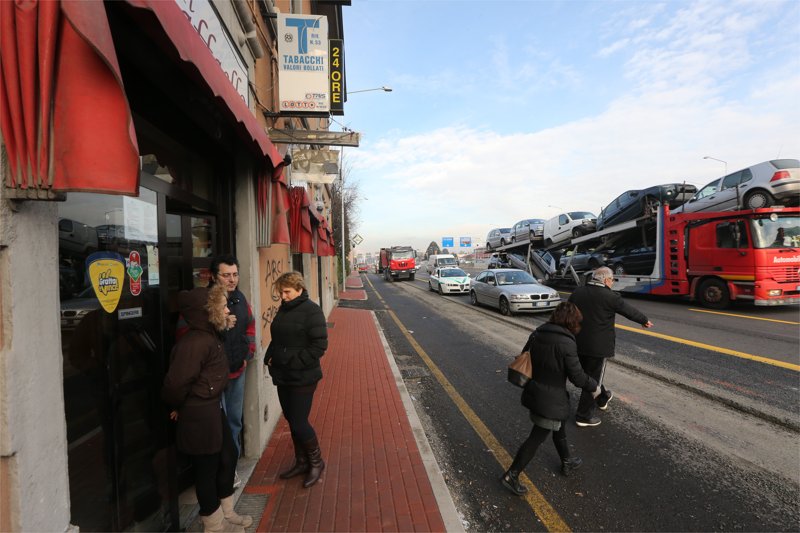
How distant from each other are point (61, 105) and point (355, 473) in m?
3.40

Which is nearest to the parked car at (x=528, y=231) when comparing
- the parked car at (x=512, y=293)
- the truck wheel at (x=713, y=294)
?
the parked car at (x=512, y=293)

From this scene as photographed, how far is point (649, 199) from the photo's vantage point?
47.6ft

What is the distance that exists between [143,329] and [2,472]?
4.40ft

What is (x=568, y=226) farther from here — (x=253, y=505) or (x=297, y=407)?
(x=253, y=505)

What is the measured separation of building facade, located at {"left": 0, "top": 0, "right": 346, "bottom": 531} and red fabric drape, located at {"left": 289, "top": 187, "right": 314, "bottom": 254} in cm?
139

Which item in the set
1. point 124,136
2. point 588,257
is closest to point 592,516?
point 124,136

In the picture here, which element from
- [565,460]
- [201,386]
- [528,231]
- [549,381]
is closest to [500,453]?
[565,460]

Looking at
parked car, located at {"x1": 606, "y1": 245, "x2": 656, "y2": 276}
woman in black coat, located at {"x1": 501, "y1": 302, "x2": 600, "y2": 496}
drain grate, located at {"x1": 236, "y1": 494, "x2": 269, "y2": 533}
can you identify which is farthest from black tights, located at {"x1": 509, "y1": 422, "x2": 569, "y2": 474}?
parked car, located at {"x1": 606, "y1": 245, "x2": 656, "y2": 276}

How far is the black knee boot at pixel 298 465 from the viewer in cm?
345

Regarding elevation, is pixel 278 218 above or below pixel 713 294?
above

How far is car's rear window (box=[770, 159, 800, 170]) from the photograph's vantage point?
10796 millimetres

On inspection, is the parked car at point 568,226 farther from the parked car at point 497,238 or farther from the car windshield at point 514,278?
the car windshield at point 514,278

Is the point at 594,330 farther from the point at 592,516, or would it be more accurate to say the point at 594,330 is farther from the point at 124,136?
the point at 124,136

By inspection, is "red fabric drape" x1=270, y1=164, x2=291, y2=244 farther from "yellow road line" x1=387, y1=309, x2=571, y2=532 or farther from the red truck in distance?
the red truck in distance
